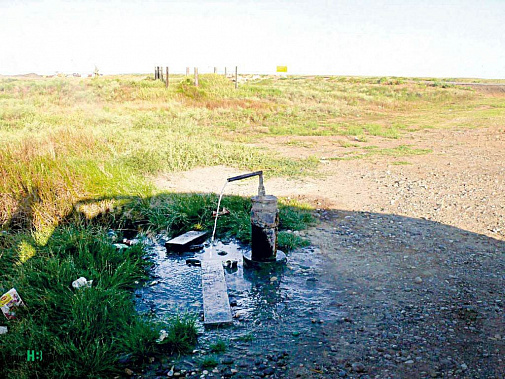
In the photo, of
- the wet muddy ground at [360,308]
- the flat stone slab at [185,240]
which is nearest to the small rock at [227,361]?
the wet muddy ground at [360,308]

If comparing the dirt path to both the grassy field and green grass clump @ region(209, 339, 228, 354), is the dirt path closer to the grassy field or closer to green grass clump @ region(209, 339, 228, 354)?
the grassy field

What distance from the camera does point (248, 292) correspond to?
11.6ft

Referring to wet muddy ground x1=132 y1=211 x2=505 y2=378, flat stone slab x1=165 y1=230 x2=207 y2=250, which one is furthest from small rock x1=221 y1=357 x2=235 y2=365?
flat stone slab x1=165 y1=230 x2=207 y2=250

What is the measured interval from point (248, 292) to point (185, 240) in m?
1.21

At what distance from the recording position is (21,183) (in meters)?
5.25

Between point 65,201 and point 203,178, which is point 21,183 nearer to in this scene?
point 65,201

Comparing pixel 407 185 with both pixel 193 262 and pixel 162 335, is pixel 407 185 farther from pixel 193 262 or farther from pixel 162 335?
pixel 162 335

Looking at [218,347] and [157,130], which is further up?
[157,130]

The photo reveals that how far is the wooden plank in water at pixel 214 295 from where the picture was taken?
10.0ft

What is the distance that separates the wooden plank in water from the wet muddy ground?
0.08m

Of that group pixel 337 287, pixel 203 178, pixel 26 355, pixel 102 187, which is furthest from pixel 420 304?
pixel 203 178

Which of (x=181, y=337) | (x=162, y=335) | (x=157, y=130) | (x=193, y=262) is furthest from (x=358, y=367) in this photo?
(x=157, y=130)

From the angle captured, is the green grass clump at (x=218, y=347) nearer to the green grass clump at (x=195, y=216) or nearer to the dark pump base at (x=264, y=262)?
the dark pump base at (x=264, y=262)

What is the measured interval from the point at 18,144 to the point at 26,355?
Result: 4.60 meters
